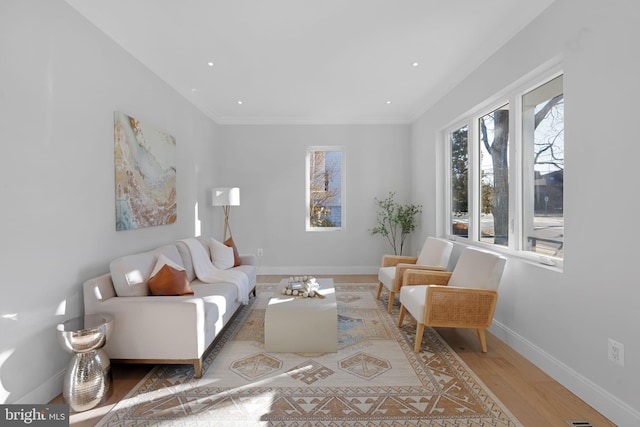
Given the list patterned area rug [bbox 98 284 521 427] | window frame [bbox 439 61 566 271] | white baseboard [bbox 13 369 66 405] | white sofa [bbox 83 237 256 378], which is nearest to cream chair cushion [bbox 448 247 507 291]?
window frame [bbox 439 61 566 271]

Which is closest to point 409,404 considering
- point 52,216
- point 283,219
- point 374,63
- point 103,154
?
point 52,216

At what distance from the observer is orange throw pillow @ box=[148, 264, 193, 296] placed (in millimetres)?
2650

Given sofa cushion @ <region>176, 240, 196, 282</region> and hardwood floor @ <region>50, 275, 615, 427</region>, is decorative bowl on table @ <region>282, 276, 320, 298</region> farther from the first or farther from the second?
hardwood floor @ <region>50, 275, 615, 427</region>

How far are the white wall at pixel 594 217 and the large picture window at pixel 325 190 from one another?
3.49 metres

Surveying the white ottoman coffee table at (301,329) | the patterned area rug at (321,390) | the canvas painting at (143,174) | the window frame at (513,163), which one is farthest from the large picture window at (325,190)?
the white ottoman coffee table at (301,329)

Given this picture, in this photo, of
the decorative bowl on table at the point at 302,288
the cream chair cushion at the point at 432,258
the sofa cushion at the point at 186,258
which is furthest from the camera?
the cream chair cushion at the point at 432,258

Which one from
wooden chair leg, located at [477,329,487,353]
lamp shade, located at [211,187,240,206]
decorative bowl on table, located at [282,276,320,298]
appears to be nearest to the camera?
wooden chair leg, located at [477,329,487,353]

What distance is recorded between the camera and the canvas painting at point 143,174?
2.95 metres

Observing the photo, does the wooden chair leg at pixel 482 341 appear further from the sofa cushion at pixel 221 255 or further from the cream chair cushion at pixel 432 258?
the sofa cushion at pixel 221 255

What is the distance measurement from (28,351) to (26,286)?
1.30ft

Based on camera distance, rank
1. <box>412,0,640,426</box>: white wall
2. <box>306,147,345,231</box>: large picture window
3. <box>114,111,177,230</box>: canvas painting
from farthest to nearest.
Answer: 1. <box>306,147,345,231</box>: large picture window
2. <box>114,111,177,230</box>: canvas painting
3. <box>412,0,640,426</box>: white wall

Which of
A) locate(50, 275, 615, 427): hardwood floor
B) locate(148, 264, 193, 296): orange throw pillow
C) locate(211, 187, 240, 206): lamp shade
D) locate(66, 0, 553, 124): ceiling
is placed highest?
locate(66, 0, 553, 124): ceiling

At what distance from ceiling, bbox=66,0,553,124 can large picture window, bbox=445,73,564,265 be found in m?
0.60

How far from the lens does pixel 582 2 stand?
6.99 feet
